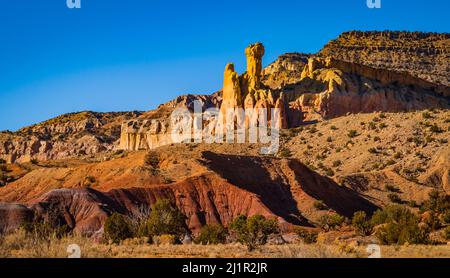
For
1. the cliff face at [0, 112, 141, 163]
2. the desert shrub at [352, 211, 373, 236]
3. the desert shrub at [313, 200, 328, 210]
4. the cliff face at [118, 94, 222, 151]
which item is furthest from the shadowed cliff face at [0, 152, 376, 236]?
the cliff face at [0, 112, 141, 163]

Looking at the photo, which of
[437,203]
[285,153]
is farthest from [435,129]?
[437,203]

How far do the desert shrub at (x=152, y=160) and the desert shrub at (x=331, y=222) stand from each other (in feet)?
55.1

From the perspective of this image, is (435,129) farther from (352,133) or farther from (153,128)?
(153,128)

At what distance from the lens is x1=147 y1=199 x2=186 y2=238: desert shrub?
33069mm

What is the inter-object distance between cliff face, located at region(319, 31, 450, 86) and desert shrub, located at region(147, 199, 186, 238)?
A: 293ft

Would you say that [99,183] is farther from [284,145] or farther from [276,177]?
[284,145]

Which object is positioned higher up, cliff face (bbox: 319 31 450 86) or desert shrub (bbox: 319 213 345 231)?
cliff face (bbox: 319 31 450 86)

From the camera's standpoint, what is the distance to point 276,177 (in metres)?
53.1

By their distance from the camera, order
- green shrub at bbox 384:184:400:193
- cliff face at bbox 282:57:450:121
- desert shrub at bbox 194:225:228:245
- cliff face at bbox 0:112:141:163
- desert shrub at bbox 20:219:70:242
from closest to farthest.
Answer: desert shrub at bbox 20:219:70:242 < desert shrub at bbox 194:225:228:245 < green shrub at bbox 384:184:400:193 < cliff face at bbox 282:57:450:121 < cliff face at bbox 0:112:141:163

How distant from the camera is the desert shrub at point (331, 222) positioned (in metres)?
43.1

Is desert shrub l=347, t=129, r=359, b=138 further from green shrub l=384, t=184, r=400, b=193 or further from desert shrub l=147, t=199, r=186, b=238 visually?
desert shrub l=147, t=199, r=186, b=238

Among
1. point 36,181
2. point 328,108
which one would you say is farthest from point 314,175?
point 328,108
